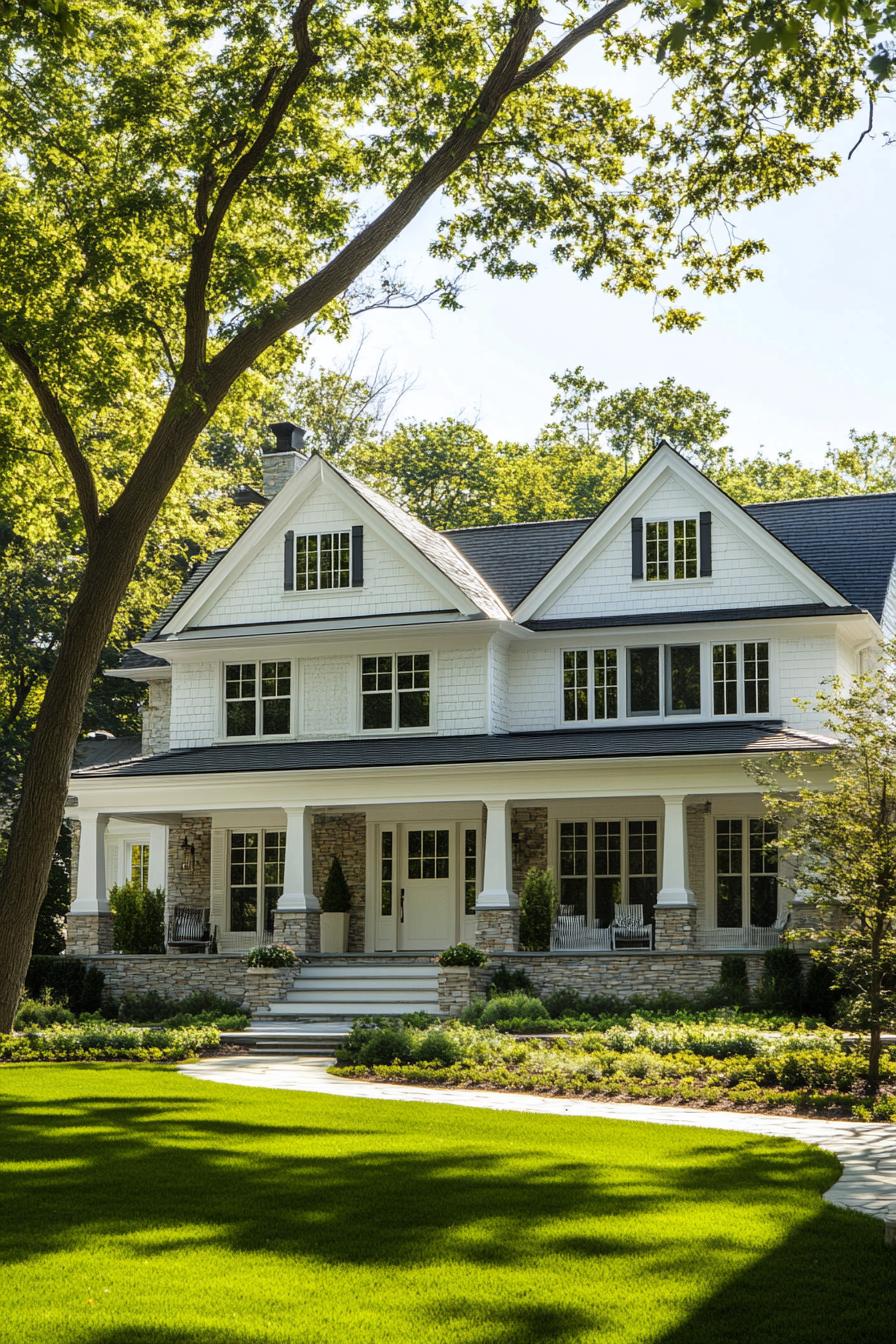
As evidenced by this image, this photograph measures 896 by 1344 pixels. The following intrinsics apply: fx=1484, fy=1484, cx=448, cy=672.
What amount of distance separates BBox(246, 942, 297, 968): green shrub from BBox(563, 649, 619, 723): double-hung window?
6.73 meters

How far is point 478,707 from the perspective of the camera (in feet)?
88.2

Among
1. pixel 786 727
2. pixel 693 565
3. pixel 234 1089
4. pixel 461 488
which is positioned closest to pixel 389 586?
pixel 693 565

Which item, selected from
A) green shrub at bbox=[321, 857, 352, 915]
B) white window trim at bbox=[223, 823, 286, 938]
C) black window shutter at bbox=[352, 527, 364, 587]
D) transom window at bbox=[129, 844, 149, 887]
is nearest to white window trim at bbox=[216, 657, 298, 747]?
white window trim at bbox=[223, 823, 286, 938]

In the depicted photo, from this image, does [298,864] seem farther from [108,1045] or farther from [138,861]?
[138,861]

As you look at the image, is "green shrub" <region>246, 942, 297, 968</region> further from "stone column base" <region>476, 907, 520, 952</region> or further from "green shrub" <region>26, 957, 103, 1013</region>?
"stone column base" <region>476, 907, 520, 952</region>

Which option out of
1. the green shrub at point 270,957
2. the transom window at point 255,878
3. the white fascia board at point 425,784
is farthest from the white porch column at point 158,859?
the green shrub at point 270,957

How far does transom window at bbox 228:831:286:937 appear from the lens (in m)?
28.2

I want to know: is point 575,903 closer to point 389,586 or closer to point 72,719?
point 389,586

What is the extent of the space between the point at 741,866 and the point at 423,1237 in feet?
61.0

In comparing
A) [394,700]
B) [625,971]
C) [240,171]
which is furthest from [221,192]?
[625,971]

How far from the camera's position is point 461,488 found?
147 feet

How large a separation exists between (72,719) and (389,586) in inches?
412

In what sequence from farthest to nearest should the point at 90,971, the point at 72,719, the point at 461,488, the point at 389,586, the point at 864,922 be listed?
the point at 461,488 < the point at 389,586 < the point at 90,971 < the point at 72,719 < the point at 864,922

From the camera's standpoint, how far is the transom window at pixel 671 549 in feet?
88.0
